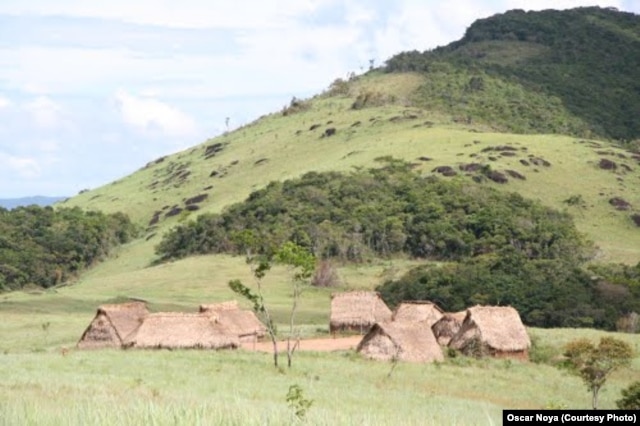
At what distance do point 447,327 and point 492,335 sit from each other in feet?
12.3

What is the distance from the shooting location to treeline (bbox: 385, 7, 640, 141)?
146m

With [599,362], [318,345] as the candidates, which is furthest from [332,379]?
[318,345]

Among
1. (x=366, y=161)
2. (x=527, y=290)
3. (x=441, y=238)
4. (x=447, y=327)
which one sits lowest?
(x=447, y=327)

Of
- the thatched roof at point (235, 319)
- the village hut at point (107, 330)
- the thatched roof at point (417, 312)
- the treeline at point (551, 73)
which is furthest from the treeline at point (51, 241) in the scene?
the treeline at point (551, 73)

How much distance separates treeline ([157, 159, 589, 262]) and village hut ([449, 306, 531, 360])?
36772 mm

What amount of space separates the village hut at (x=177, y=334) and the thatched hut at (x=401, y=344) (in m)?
6.99

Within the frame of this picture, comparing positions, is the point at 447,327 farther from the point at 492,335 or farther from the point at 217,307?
the point at 217,307

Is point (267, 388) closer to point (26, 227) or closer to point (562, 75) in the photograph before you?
point (26, 227)

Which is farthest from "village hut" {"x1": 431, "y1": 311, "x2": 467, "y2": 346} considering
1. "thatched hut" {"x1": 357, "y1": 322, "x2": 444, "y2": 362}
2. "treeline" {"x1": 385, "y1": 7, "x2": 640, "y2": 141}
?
"treeline" {"x1": 385, "y1": 7, "x2": 640, "y2": 141}

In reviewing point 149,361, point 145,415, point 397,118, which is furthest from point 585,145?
point 145,415

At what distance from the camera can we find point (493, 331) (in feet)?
141

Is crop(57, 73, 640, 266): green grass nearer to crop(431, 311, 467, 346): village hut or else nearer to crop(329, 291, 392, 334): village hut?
crop(329, 291, 392, 334): village hut

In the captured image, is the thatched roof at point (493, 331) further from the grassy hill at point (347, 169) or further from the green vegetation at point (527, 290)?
the green vegetation at point (527, 290)

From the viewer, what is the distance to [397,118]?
129 m
